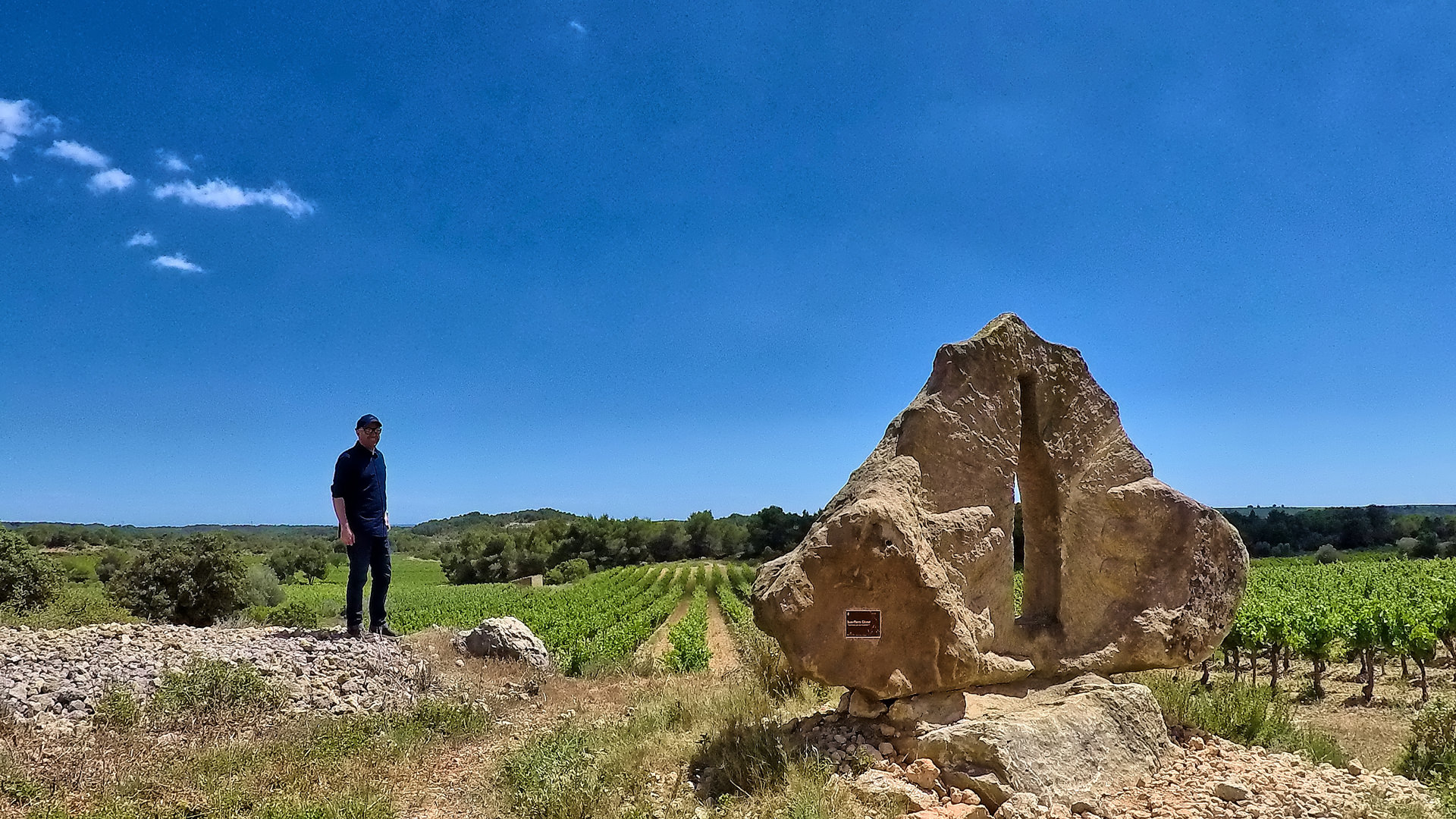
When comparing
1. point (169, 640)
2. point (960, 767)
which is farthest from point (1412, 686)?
point (169, 640)

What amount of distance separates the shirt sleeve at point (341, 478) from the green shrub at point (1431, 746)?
34.1 feet

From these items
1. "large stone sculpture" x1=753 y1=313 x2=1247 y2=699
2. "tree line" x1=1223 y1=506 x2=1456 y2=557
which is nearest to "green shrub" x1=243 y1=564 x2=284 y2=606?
"large stone sculpture" x1=753 y1=313 x2=1247 y2=699

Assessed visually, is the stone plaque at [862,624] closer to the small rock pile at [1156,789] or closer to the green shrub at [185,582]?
the small rock pile at [1156,789]

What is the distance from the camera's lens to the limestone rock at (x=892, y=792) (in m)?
5.21

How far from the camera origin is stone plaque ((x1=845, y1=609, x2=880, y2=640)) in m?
5.93

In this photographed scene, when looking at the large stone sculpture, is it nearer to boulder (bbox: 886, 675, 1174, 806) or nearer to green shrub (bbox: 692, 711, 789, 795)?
boulder (bbox: 886, 675, 1174, 806)

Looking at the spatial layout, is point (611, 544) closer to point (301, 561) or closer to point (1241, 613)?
point (301, 561)

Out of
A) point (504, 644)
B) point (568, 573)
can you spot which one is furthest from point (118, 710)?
point (568, 573)

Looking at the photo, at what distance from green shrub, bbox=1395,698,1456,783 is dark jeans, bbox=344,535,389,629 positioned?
400 inches

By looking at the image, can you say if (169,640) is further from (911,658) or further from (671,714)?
(911,658)

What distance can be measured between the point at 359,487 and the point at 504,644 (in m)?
4.25

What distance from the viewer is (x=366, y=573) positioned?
9516 millimetres

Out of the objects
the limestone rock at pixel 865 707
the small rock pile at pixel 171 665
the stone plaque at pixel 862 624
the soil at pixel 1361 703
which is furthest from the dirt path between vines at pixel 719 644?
the soil at pixel 1361 703

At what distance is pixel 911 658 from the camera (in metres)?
6.00
